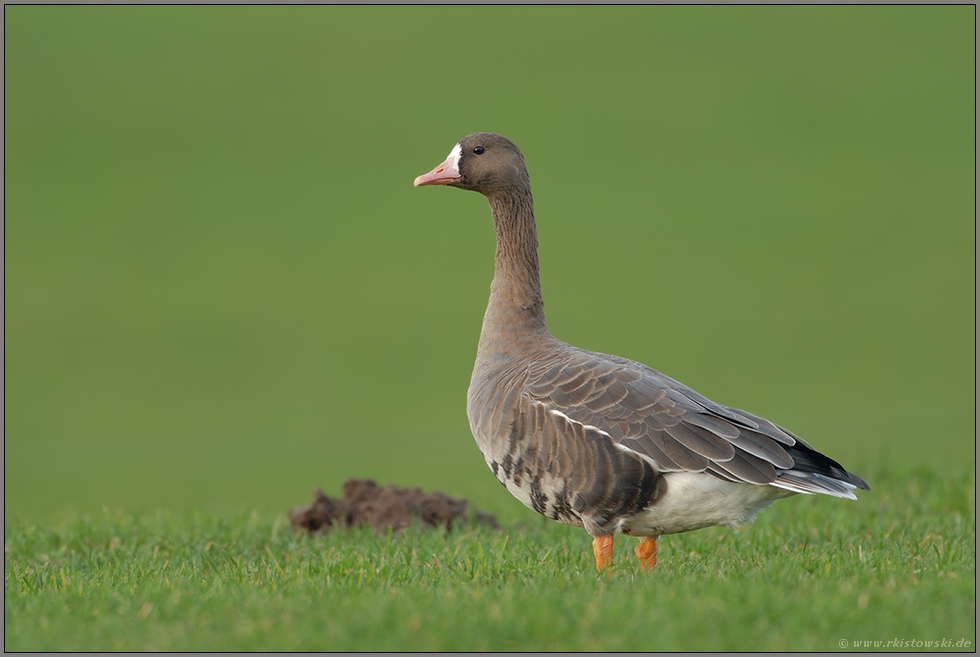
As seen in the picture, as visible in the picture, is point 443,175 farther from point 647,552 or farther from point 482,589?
point 482,589

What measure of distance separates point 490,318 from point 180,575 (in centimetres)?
253

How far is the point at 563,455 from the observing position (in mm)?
5727

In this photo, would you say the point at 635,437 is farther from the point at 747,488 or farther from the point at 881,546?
the point at 881,546

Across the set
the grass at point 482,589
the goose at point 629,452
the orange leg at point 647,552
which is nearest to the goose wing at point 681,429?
the goose at point 629,452

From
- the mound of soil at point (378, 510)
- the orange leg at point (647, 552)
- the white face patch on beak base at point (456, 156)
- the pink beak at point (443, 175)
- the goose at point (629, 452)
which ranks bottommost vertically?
the mound of soil at point (378, 510)

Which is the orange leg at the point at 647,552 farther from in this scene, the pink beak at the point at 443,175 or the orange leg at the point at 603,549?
the pink beak at the point at 443,175

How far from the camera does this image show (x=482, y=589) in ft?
15.8

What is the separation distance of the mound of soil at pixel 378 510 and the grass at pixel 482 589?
254 mm

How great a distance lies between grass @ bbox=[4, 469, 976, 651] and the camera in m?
4.05

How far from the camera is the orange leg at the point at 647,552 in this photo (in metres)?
6.02

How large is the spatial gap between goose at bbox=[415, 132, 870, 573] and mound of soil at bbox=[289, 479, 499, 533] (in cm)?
171

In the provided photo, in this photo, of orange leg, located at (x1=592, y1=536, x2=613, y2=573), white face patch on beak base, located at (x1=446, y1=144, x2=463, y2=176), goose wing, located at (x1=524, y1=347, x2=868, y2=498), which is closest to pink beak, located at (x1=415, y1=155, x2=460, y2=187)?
white face patch on beak base, located at (x1=446, y1=144, x2=463, y2=176)

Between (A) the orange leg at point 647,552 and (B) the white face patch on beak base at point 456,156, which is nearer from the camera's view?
(A) the orange leg at point 647,552

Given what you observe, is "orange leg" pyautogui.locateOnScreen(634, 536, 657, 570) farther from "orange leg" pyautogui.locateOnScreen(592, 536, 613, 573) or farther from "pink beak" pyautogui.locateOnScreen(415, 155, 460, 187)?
"pink beak" pyautogui.locateOnScreen(415, 155, 460, 187)
